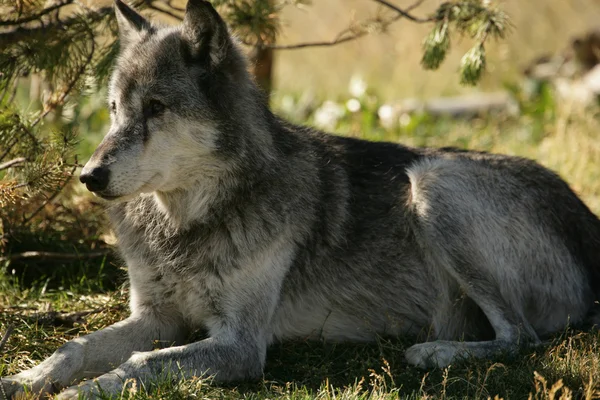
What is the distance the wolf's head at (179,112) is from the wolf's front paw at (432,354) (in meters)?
1.50

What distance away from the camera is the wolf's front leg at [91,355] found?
12.2 feet

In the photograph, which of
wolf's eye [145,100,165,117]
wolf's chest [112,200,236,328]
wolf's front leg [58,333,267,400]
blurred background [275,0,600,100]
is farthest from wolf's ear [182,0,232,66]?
blurred background [275,0,600,100]

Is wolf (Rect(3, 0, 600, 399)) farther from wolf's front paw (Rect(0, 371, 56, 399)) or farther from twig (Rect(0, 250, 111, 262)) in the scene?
twig (Rect(0, 250, 111, 262))

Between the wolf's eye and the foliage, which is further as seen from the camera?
the foliage

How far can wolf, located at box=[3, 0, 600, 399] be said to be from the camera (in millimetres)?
3975

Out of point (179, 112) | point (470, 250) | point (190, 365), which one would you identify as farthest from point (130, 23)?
point (470, 250)

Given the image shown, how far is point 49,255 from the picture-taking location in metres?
5.25

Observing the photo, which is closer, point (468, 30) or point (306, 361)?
point (306, 361)

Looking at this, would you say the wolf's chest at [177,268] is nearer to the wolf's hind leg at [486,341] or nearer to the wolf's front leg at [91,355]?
the wolf's front leg at [91,355]

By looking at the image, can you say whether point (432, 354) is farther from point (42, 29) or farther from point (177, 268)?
point (42, 29)

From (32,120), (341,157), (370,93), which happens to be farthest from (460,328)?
(370,93)

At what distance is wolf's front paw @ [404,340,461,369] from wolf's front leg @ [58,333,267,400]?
34.6 inches

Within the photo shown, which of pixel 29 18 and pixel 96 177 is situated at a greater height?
pixel 29 18

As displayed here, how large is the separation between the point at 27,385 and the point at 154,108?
158 cm
